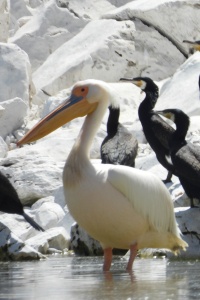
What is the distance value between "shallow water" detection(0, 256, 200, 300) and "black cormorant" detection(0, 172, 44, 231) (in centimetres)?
123

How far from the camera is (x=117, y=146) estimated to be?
1344 cm

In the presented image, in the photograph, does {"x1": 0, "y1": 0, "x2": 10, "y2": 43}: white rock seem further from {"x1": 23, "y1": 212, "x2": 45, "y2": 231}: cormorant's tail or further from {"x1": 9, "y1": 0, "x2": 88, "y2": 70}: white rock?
{"x1": 23, "y1": 212, "x2": 45, "y2": 231}: cormorant's tail

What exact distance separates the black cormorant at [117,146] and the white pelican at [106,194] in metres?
3.61

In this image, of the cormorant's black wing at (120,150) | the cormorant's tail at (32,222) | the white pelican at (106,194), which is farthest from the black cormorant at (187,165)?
the white pelican at (106,194)

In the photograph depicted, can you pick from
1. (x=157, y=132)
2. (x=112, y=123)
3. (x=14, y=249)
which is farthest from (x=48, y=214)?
(x=14, y=249)

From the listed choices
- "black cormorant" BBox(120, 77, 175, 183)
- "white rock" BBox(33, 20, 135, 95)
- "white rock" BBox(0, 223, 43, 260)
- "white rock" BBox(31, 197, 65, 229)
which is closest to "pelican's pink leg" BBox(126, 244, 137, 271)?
"white rock" BBox(0, 223, 43, 260)

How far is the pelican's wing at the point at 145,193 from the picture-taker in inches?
351

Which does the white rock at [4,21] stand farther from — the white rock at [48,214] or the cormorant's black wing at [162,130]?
the white rock at [48,214]

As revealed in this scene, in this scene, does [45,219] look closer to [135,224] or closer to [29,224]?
[29,224]

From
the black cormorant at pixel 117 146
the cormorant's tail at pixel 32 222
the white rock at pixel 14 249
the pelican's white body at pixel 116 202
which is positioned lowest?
the cormorant's tail at pixel 32 222

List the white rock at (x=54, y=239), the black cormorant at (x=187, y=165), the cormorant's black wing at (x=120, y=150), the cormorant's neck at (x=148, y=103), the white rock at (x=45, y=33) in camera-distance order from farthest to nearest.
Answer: the white rock at (x=45, y=33) < the cormorant's neck at (x=148, y=103) < the cormorant's black wing at (x=120, y=150) < the white rock at (x=54, y=239) < the black cormorant at (x=187, y=165)

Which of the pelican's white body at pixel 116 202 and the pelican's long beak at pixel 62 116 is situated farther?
the pelican's long beak at pixel 62 116

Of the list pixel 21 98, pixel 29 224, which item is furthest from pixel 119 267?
pixel 21 98

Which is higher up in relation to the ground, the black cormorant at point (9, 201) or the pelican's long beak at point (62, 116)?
the pelican's long beak at point (62, 116)
